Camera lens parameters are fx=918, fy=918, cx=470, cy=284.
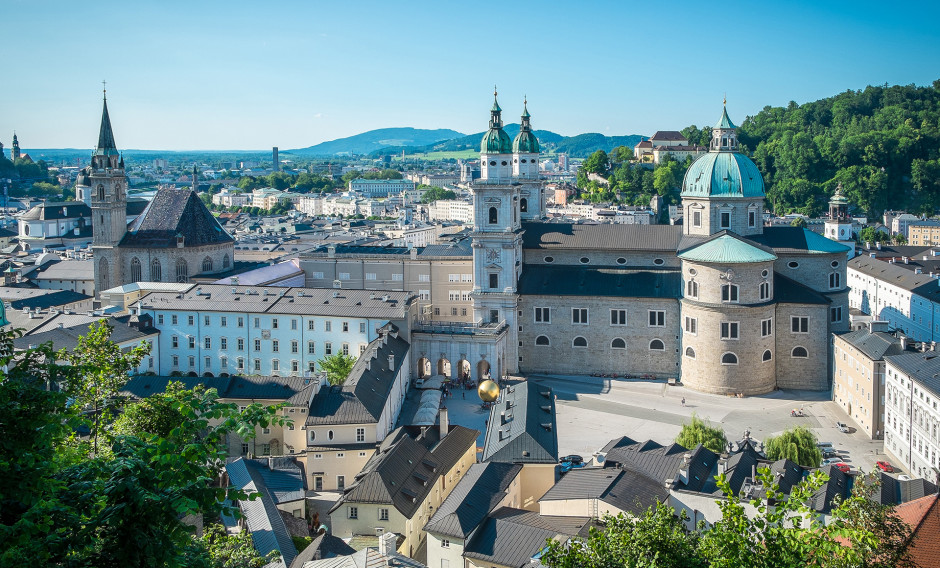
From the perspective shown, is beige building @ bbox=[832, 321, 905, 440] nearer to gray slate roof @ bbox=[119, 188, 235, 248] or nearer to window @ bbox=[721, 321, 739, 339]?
window @ bbox=[721, 321, 739, 339]

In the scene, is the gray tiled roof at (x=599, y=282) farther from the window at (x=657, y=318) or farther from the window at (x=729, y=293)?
the window at (x=729, y=293)

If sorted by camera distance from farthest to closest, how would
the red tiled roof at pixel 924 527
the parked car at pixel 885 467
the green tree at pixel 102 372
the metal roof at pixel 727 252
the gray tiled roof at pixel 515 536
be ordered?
the metal roof at pixel 727 252 → the parked car at pixel 885 467 → the gray tiled roof at pixel 515 536 → the red tiled roof at pixel 924 527 → the green tree at pixel 102 372

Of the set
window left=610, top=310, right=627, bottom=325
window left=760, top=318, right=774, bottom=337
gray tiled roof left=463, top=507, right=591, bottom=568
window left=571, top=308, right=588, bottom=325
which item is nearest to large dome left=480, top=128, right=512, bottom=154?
window left=571, top=308, right=588, bottom=325

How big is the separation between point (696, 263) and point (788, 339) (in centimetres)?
749

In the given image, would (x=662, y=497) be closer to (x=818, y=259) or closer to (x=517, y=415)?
(x=517, y=415)

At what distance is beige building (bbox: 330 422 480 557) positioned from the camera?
33812mm

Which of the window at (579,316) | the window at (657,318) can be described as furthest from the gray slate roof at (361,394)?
the window at (657,318)

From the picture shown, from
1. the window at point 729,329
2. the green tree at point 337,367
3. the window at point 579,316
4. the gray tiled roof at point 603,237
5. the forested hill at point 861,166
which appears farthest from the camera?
the forested hill at point 861,166

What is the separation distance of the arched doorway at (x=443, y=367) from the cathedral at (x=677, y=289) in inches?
52.9

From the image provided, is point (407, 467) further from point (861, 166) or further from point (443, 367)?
point (861, 166)

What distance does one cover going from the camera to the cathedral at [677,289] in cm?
5712

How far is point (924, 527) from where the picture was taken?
23.0 m

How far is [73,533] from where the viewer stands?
39.9 feet

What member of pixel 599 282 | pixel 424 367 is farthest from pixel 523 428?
pixel 599 282
